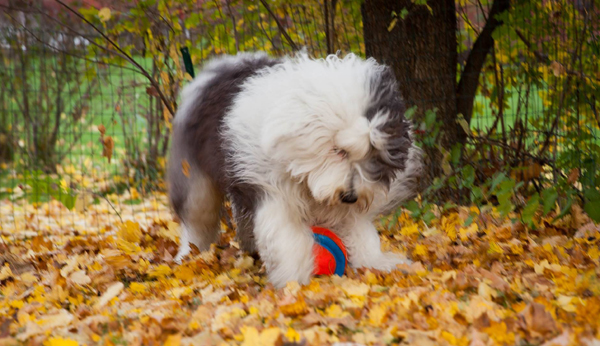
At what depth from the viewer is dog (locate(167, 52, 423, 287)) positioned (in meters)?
3.11

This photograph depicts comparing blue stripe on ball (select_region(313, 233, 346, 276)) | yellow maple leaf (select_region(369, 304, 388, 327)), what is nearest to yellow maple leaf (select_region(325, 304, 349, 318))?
yellow maple leaf (select_region(369, 304, 388, 327))

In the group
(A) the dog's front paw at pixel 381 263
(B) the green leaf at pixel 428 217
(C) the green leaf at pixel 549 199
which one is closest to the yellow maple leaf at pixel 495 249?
(C) the green leaf at pixel 549 199

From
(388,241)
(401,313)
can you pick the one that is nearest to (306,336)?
(401,313)

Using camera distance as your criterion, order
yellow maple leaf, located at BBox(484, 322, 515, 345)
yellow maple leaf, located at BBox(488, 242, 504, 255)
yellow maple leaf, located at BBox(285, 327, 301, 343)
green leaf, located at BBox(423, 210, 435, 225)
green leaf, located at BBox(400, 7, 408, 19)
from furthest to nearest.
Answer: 1. green leaf, located at BBox(400, 7, 408, 19)
2. green leaf, located at BBox(423, 210, 435, 225)
3. yellow maple leaf, located at BBox(488, 242, 504, 255)
4. yellow maple leaf, located at BBox(285, 327, 301, 343)
5. yellow maple leaf, located at BBox(484, 322, 515, 345)

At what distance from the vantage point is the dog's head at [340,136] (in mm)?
3096

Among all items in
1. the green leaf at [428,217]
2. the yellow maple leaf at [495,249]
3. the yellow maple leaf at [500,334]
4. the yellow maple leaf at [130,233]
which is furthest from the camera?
the yellow maple leaf at [130,233]

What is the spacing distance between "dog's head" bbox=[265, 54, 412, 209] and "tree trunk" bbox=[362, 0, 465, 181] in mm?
2236

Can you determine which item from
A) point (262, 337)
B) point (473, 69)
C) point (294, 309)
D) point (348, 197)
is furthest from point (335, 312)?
point (473, 69)

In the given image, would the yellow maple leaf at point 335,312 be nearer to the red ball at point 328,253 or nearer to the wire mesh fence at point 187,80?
the red ball at point 328,253

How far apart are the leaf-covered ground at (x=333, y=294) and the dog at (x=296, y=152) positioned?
267 mm

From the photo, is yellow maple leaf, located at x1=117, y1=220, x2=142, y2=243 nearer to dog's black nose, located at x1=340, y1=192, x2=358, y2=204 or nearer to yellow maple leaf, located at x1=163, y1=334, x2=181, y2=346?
dog's black nose, located at x1=340, y1=192, x2=358, y2=204

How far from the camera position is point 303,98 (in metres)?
3.16

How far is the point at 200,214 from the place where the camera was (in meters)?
4.21

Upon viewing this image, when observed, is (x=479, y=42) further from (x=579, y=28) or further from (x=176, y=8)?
(x=176, y=8)
